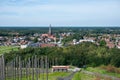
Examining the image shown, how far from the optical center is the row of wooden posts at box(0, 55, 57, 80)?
23822 mm

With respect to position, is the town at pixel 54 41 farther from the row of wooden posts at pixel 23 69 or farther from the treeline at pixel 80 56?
the row of wooden posts at pixel 23 69

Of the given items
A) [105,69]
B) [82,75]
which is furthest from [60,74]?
[105,69]

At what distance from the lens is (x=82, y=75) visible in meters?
37.2

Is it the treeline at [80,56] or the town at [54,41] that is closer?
the treeline at [80,56]

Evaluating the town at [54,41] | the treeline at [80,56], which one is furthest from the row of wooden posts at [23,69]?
the town at [54,41]

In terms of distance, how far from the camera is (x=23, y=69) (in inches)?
1496

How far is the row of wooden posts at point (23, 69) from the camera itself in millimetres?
23822

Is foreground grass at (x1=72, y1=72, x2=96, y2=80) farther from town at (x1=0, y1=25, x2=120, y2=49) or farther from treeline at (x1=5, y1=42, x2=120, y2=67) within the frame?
town at (x1=0, y1=25, x2=120, y2=49)

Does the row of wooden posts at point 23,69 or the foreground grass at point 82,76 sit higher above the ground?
the row of wooden posts at point 23,69

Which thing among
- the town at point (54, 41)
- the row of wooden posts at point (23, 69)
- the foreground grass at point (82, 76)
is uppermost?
the row of wooden posts at point (23, 69)

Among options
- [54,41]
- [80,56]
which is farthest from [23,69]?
[54,41]

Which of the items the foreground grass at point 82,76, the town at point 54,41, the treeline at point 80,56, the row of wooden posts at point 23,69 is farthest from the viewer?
the town at point 54,41

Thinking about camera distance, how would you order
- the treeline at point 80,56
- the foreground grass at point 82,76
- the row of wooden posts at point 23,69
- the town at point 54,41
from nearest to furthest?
the row of wooden posts at point 23,69 < the foreground grass at point 82,76 < the treeline at point 80,56 < the town at point 54,41

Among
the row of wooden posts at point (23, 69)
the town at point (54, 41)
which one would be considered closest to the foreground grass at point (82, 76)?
the row of wooden posts at point (23, 69)
